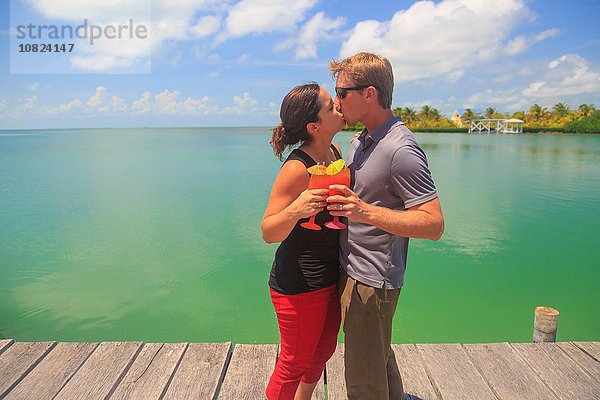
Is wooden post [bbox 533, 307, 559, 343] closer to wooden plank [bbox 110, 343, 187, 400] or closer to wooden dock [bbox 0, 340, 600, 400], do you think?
wooden dock [bbox 0, 340, 600, 400]

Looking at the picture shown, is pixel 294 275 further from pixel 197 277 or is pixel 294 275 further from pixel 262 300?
pixel 197 277

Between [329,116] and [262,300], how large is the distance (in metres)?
5.94

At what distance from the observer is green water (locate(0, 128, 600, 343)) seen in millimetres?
6770

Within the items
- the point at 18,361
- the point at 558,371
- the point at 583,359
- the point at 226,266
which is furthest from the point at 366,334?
the point at 226,266

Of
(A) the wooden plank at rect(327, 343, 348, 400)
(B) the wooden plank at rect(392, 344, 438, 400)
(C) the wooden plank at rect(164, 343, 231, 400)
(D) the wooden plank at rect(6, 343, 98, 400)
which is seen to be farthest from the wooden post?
(D) the wooden plank at rect(6, 343, 98, 400)

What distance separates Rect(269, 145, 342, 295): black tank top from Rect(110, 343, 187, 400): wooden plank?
1292 mm

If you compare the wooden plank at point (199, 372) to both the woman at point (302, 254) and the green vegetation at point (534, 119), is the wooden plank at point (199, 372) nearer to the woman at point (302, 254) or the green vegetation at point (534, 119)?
the woman at point (302, 254)

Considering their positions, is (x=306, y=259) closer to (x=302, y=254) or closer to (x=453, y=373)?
(x=302, y=254)

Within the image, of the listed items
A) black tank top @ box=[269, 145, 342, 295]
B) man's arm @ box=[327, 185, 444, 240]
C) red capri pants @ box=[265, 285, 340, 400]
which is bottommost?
red capri pants @ box=[265, 285, 340, 400]

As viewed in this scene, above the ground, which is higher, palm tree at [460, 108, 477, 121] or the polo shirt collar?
palm tree at [460, 108, 477, 121]

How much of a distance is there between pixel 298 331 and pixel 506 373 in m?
1.76

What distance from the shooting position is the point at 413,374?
3.07m

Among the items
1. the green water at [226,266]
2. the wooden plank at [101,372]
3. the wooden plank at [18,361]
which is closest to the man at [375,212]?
the wooden plank at [101,372]

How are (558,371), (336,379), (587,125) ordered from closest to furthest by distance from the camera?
1. (336,379)
2. (558,371)
3. (587,125)
